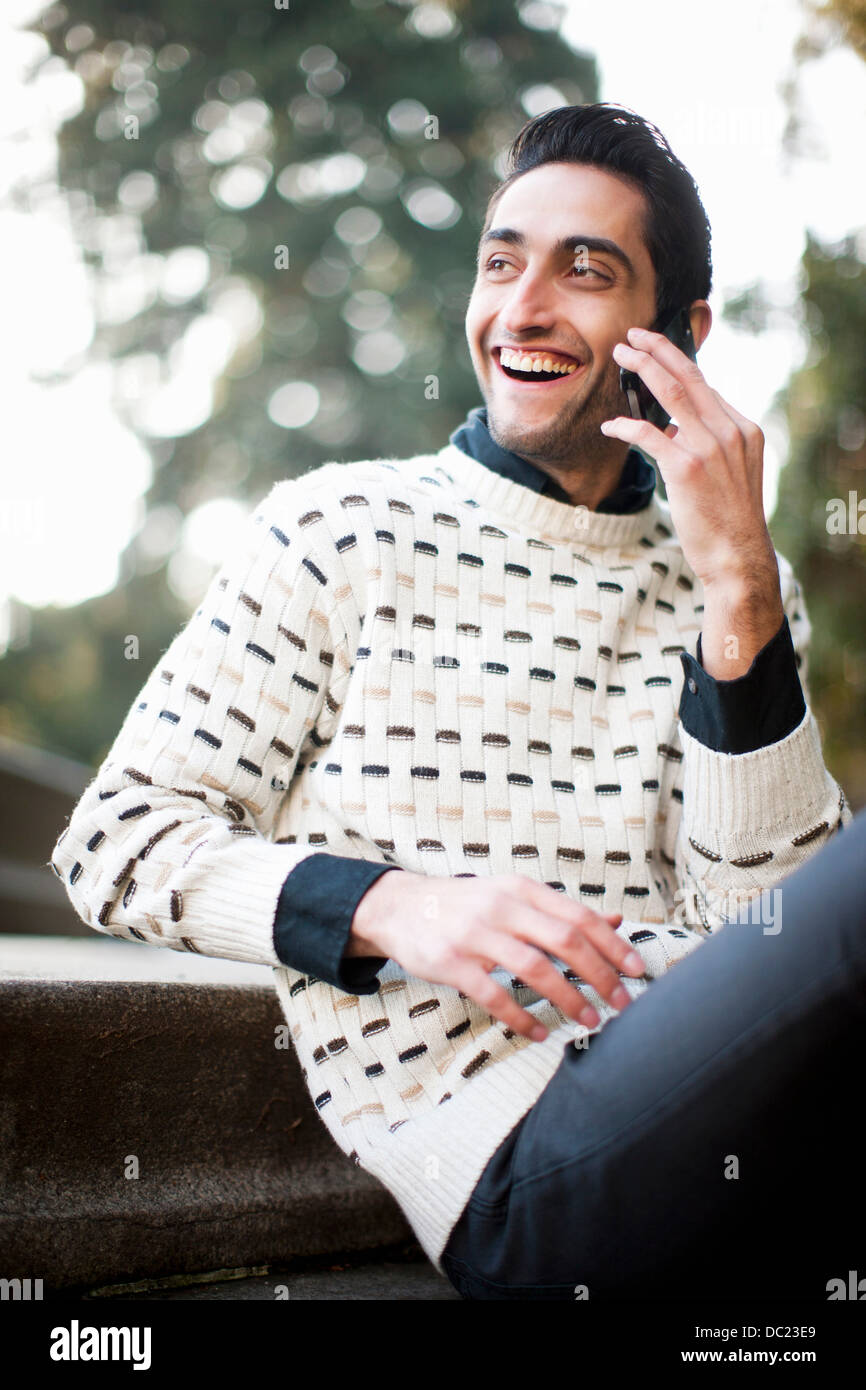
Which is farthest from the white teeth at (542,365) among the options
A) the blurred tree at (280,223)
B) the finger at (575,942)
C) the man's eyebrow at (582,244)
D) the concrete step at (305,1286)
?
the blurred tree at (280,223)

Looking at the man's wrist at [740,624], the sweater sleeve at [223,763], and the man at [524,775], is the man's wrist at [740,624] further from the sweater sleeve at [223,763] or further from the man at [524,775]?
the sweater sleeve at [223,763]

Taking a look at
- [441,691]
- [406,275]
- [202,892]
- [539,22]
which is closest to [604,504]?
[441,691]

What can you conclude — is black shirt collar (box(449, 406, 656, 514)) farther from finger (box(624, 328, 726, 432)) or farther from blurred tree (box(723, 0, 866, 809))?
blurred tree (box(723, 0, 866, 809))

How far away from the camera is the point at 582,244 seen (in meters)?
2.36

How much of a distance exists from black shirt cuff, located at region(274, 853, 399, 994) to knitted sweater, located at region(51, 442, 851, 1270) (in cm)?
2

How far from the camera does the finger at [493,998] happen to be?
1.41 meters

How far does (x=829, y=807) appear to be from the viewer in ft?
6.36

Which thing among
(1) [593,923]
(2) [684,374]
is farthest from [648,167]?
(1) [593,923]

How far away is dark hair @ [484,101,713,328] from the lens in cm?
245

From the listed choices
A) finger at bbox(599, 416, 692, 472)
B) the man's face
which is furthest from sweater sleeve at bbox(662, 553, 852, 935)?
the man's face

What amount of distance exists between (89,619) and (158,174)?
21.2 ft

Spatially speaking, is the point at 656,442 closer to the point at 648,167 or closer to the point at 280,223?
the point at 648,167

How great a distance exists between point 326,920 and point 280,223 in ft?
53.7

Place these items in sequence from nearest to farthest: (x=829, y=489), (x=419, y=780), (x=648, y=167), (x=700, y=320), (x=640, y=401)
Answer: (x=419, y=780) → (x=640, y=401) → (x=648, y=167) → (x=700, y=320) → (x=829, y=489)
